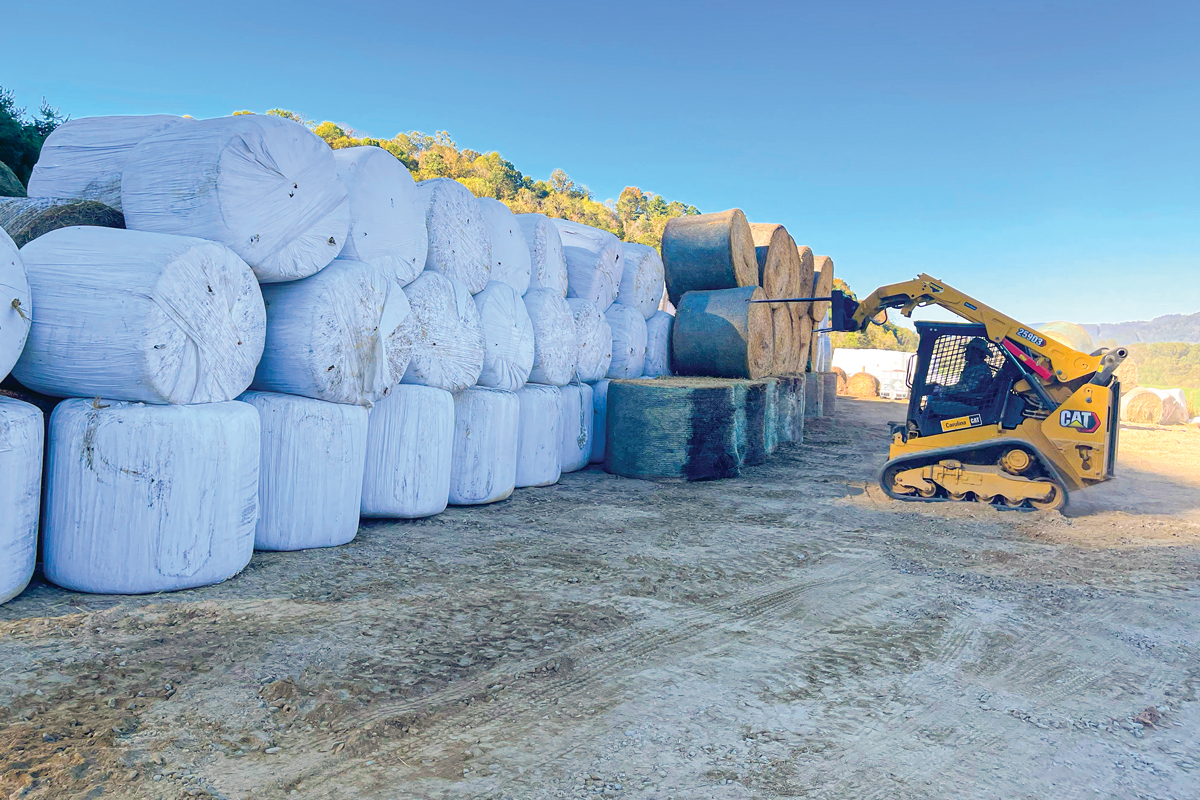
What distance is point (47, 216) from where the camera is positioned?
3521mm

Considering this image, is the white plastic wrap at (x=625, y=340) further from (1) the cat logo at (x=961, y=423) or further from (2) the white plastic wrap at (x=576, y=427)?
(1) the cat logo at (x=961, y=423)

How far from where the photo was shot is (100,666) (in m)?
2.51

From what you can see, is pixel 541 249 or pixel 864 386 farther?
pixel 864 386

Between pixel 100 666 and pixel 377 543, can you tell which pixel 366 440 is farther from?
pixel 100 666

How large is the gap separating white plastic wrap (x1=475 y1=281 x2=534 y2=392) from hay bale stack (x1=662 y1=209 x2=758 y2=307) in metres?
3.21

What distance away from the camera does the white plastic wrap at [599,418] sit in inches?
289

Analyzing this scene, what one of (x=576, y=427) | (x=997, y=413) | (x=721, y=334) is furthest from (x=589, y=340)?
(x=997, y=413)

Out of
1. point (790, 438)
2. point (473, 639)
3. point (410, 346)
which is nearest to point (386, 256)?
point (410, 346)

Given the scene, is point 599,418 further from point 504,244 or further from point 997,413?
point 997,413

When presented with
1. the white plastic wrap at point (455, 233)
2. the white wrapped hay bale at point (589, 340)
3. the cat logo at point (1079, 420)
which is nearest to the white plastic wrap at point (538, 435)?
the white wrapped hay bale at point (589, 340)

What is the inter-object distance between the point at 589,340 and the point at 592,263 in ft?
2.65

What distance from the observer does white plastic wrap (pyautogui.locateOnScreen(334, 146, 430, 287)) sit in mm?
4352

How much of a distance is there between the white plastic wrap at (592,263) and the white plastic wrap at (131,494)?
441cm

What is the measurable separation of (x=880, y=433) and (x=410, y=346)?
375 inches
